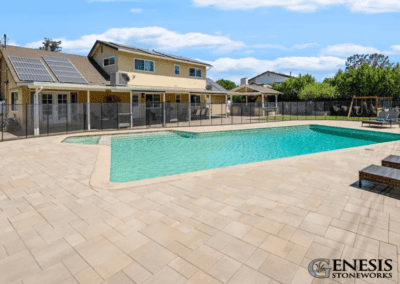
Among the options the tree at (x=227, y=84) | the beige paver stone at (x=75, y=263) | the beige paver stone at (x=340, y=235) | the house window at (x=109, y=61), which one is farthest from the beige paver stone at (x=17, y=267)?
the tree at (x=227, y=84)

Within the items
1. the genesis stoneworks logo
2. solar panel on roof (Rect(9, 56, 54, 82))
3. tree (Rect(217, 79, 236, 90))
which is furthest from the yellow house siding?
tree (Rect(217, 79, 236, 90))

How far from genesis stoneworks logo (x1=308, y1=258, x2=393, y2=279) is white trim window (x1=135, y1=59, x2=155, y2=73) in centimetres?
2058

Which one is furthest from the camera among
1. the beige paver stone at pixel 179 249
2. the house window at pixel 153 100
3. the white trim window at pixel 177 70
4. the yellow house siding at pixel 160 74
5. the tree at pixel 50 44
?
the tree at pixel 50 44

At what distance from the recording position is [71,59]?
20.9 meters

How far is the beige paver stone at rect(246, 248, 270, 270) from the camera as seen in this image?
2.76 m

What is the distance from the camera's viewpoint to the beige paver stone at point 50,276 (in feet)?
8.35

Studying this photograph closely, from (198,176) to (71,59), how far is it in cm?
1961

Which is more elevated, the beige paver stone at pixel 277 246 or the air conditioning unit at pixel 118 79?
Result: the air conditioning unit at pixel 118 79

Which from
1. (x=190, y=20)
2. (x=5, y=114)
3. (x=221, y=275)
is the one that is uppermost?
(x=190, y=20)

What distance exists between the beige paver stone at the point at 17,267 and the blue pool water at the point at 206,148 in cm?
422

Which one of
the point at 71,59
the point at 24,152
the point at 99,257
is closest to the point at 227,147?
the point at 24,152

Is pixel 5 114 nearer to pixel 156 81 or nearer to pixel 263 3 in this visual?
pixel 156 81

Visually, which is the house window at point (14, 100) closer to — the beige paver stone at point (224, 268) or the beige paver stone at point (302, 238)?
the beige paver stone at point (224, 268)

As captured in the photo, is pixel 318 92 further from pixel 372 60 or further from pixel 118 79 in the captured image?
pixel 372 60
